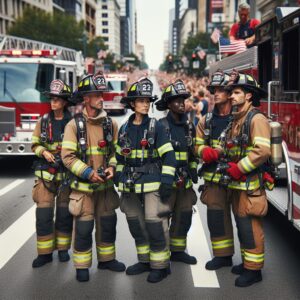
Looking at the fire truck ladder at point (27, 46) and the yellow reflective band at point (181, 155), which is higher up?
the fire truck ladder at point (27, 46)

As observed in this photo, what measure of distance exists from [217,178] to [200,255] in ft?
4.04

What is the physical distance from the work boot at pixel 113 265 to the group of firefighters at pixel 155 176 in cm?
1

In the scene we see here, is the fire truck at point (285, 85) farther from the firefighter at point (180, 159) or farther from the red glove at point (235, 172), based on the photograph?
the firefighter at point (180, 159)

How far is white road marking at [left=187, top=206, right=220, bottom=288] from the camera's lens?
5.15 metres

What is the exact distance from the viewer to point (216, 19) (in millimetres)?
102188

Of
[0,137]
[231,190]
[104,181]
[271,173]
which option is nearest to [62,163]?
[104,181]

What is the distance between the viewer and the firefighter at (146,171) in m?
5.04

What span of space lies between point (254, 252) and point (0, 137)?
7.69 m

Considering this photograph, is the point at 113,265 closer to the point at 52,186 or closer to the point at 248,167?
the point at 52,186

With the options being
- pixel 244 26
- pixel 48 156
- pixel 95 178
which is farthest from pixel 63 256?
pixel 244 26

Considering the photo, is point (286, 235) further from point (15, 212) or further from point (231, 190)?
point (15, 212)

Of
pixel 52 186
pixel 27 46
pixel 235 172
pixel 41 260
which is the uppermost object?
pixel 27 46

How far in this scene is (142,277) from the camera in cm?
529

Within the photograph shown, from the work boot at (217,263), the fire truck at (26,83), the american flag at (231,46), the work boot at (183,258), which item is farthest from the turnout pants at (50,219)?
the fire truck at (26,83)
